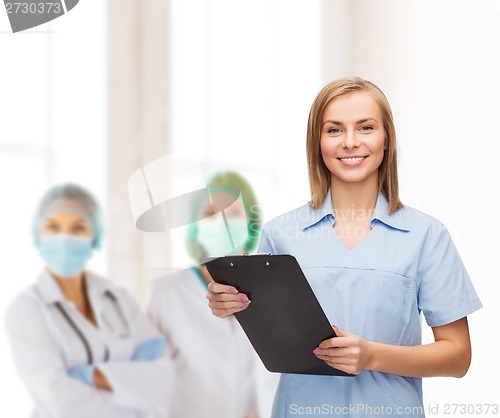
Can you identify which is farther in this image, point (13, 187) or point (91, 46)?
point (91, 46)

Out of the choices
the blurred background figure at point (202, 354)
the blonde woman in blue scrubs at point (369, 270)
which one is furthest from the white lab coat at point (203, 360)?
the blonde woman in blue scrubs at point (369, 270)

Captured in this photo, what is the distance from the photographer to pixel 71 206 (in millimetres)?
2268

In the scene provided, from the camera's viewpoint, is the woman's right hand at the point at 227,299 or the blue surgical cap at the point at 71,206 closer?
the woman's right hand at the point at 227,299

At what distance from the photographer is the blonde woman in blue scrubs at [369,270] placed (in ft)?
3.52

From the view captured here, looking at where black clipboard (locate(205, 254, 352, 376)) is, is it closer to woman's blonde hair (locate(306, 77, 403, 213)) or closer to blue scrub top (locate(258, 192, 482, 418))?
blue scrub top (locate(258, 192, 482, 418))

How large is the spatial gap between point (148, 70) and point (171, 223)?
4.71 ft

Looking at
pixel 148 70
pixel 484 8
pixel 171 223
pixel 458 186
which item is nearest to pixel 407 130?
pixel 458 186

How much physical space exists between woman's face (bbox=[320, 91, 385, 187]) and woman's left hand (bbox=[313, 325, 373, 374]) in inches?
9.9

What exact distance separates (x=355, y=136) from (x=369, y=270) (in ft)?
0.66

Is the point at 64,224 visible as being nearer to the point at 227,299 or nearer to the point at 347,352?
the point at 227,299

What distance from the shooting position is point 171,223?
4.17 ft

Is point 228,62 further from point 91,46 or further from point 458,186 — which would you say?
point 458,186

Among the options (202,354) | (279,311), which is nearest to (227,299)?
(279,311)

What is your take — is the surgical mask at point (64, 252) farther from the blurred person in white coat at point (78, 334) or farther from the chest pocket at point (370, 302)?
the chest pocket at point (370, 302)
